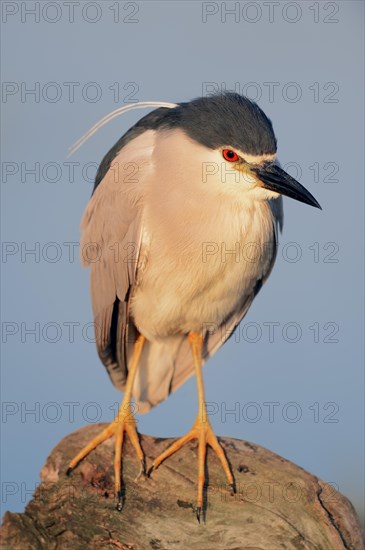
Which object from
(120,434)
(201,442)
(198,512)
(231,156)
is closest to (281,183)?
(231,156)

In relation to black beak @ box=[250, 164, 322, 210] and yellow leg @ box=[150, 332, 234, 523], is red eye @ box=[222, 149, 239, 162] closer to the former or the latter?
black beak @ box=[250, 164, 322, 210]

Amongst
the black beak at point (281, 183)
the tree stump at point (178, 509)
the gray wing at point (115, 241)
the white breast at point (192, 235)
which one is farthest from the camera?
the gray wing at point (115, 241)

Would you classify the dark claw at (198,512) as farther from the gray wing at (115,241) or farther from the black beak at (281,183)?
the black beak at (281,183)

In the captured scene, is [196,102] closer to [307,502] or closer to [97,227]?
[97,227]

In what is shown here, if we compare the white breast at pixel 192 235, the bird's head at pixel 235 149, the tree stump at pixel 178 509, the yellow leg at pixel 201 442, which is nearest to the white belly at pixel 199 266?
the white breast at pixel 192 235

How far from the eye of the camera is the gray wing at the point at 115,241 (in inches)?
177

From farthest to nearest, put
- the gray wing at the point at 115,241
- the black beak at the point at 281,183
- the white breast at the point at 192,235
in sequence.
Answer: the gray wing at the point at 115,241 < the white breast at the point at 192,235 < the black beak at the point at 281,183

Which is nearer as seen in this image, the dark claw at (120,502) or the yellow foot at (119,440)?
the dark claw at (120,502)

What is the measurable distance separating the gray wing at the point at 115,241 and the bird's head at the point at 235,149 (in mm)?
275

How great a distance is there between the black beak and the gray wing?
571mm

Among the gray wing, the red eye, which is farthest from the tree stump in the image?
the red eye

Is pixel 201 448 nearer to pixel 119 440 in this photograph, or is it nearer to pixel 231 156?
pixel 119 440

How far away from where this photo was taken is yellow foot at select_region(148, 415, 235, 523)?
4.27 metres

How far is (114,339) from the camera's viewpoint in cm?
480
